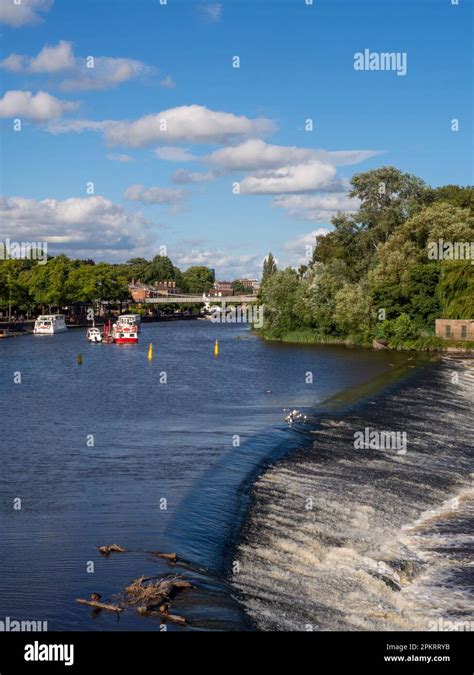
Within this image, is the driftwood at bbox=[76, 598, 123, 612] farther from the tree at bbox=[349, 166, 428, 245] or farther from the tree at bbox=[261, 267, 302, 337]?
the tree at bbox=[349, 166, 428, 245]

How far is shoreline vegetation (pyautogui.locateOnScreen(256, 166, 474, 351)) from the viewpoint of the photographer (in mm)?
77125

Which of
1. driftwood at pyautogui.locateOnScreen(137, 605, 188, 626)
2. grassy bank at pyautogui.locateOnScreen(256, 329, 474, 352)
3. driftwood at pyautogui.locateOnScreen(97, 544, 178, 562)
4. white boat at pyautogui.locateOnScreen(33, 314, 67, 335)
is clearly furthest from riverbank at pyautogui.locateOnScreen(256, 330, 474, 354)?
driftwood at pyautogui.locateOnScreen(137, 605, 188, 626)

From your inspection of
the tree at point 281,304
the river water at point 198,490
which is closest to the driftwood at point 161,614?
the river water at point 198,490

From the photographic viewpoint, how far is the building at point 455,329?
74.5m

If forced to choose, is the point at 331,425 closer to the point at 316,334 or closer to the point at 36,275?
the point at 316,334

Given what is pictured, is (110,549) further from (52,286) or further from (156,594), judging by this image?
(52,286)

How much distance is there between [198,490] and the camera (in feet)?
72.8

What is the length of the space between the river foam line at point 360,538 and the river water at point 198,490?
0.25ft

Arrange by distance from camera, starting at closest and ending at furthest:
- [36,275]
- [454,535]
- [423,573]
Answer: [423,573] → [454,535] → [36,275]

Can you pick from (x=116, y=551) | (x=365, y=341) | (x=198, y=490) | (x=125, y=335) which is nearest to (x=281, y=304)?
(x=365, y=341)

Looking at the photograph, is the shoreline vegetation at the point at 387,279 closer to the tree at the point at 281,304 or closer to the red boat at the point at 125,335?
the tree at the point at 281,304
